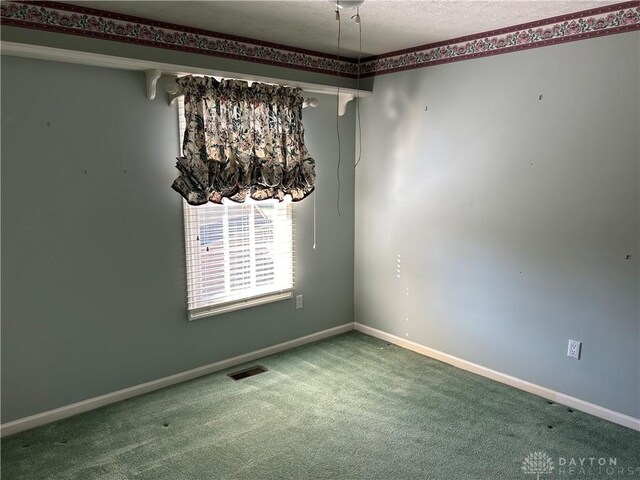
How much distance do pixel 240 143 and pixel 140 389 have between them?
5.75ft

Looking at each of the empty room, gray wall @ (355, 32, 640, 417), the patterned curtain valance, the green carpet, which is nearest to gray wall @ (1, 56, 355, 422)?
the empty room

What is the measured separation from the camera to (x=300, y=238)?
3.90 metres

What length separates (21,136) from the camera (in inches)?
103

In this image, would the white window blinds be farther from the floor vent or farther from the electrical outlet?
the electrical outlet

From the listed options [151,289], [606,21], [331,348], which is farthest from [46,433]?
[606,21]

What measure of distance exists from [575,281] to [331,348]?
188 centimetres

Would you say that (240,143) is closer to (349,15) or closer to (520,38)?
(349,15)

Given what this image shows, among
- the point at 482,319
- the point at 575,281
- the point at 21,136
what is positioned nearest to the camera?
the point at 21,136

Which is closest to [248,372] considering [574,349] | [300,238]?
[300,238]

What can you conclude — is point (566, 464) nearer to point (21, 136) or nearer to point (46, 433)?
point (46, 433)

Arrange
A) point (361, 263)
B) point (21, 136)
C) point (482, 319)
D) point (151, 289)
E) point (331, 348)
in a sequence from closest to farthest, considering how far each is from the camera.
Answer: point (21, 136)
point (151, 289)
point (482, 319)
point (331, 348)
point (361, 263)

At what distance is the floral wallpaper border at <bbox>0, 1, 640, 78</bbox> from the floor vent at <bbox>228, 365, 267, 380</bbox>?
87.1 inches

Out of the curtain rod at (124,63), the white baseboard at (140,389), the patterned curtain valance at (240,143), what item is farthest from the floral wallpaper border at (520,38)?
the white baseboard at (140,389)

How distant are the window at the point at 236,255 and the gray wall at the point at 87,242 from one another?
0.32 ft
